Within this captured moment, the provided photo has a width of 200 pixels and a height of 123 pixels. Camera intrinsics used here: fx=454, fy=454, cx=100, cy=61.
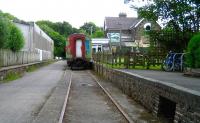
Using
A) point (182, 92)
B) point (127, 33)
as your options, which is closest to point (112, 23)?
point (127, 33)

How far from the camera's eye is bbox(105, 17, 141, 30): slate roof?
259ft

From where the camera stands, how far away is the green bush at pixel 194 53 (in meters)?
19.7

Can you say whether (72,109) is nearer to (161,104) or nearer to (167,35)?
(161,104)

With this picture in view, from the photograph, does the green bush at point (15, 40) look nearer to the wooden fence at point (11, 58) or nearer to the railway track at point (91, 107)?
the wooden fence at point (11, 58)

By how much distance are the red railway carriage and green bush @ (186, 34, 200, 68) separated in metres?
23.6

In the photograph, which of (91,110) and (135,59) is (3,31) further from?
(91,110)

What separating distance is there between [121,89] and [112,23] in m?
61.4

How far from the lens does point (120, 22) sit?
261 ft

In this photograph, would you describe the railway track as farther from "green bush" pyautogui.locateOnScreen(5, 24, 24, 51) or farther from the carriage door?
the carriage door

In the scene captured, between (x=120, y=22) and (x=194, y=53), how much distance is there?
59.7 m

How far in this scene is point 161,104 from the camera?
11633mm

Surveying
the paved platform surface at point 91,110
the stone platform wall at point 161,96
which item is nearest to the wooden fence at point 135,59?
the stone platform wall at point 161,96

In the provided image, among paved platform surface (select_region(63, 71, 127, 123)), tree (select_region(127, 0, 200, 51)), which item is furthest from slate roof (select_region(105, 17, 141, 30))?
paved platform surface (select_region(63, 71, 127, 123))

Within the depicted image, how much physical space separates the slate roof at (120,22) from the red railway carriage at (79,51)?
34227mm
